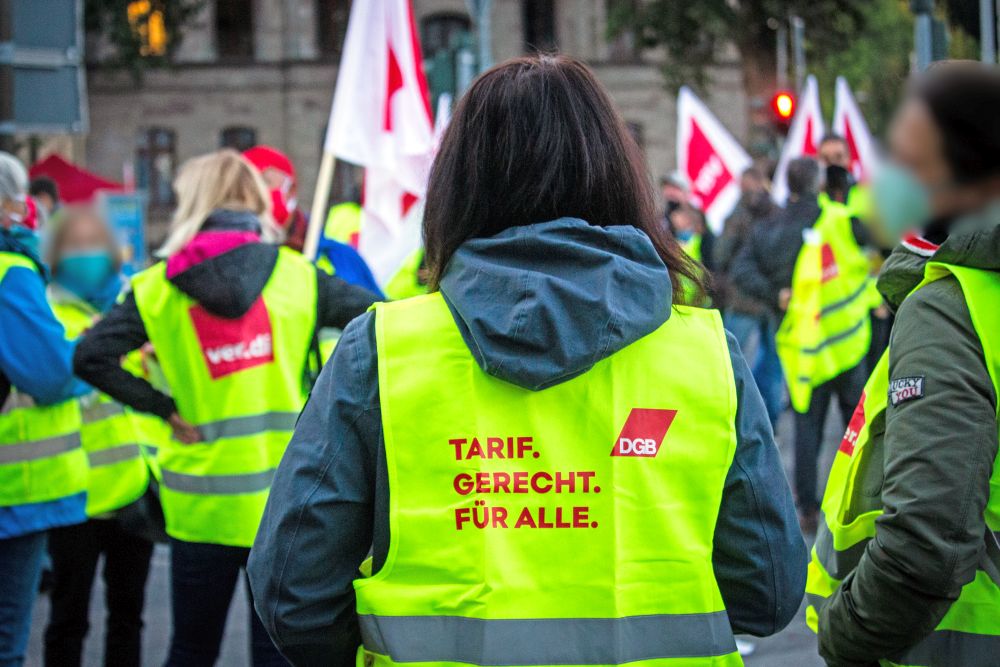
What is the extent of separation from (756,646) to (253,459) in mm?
2539

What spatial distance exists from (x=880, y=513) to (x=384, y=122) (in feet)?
14.8

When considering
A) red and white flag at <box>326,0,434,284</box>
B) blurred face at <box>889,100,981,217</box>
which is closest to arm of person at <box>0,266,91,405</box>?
red and white flag at <box>326,0,434,284</box>

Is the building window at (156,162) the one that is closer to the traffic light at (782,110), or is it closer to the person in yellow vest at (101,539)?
the traffic light at (782,110)

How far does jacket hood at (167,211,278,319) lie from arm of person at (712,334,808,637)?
194 centimetres

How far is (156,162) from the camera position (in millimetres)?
41375

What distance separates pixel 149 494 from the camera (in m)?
4.61

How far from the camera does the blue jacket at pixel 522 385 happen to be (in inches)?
77.5

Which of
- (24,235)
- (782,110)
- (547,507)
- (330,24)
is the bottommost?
(547,507)

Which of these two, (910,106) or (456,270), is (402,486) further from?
(910,106)

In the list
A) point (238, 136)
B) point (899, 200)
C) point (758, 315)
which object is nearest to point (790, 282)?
point (758, 315)

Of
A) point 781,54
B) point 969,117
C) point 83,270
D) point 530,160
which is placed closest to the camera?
point 969,117

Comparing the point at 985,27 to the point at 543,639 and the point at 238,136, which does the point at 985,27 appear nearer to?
the point at 543,639

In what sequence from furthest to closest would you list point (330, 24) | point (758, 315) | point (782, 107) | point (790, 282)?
point (330, 24)
point (782, 107)
point (758, 315)
point (790, 282)

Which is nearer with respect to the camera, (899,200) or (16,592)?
(899,200)
